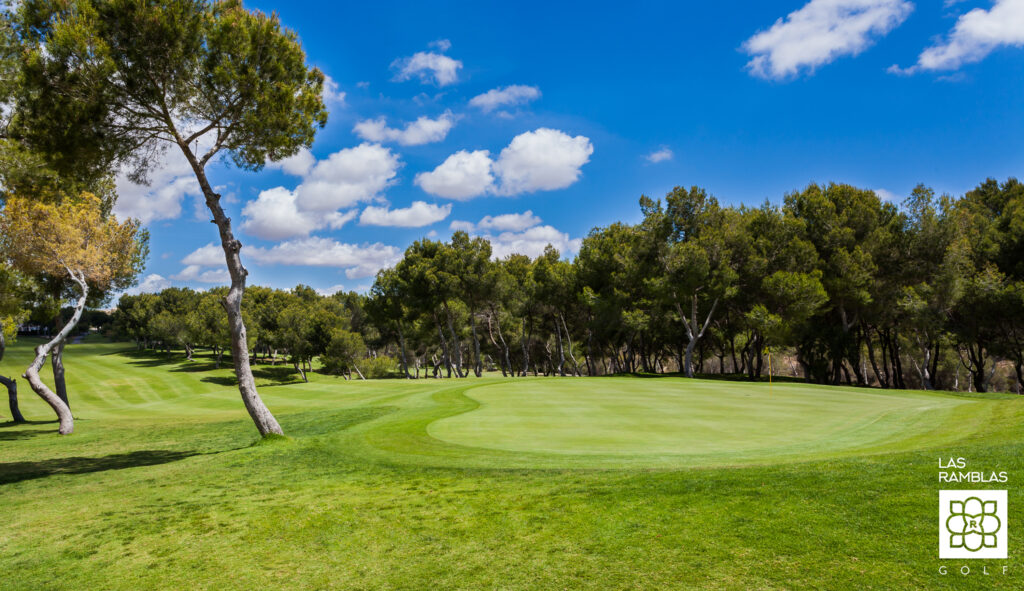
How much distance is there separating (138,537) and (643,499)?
619 cm

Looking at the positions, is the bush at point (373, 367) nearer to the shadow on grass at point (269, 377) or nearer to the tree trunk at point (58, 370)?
the shadow on grass at point (269, 377)

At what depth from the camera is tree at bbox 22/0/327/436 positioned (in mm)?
9984

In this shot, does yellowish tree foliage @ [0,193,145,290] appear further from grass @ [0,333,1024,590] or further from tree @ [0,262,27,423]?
grass @ [0,333,1024,590]

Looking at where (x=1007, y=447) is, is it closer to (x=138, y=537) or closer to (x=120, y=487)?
(x=138, y=537)

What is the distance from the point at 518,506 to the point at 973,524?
444 cm

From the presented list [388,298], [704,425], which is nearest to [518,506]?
[704,425]

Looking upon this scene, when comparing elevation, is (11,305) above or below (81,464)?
above

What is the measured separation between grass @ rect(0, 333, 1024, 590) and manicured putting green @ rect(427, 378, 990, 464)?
128 mm

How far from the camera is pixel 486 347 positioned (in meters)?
67.1

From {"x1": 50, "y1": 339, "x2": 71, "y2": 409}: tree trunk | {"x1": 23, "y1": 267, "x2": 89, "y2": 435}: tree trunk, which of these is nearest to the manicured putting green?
{"x1": 23, "y1": 267, "x2": 89, "y2": 435}: tree trunk

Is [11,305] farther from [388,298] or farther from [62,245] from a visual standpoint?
[388,298]

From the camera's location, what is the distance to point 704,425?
41.7ft

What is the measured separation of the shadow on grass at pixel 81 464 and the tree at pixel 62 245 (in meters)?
5.66

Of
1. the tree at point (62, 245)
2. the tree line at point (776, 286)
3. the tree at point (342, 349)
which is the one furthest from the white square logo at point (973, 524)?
the tree at point (342, 349)
